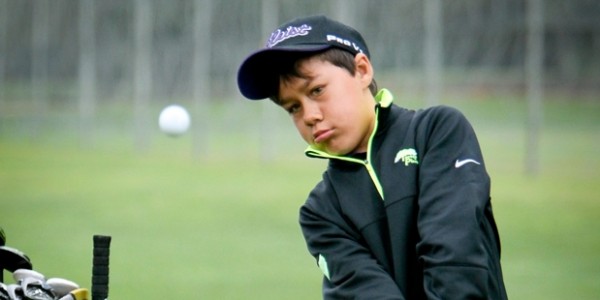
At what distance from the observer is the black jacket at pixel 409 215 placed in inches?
96.3

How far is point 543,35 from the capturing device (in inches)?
686

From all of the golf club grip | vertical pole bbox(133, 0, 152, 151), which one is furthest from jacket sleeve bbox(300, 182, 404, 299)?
vertical pole bbox(133, 0, 152, 151)

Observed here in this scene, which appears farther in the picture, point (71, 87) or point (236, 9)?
point (71, 87)

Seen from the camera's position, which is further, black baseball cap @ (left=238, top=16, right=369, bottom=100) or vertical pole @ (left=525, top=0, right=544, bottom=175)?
vertical pole @ (left=525, top=0, right=544, bottom=175)

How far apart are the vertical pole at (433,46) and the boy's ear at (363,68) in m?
15.0

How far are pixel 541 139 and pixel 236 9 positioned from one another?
5098 mm

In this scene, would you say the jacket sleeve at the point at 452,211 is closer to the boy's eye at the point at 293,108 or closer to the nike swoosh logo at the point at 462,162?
the nike swoosh logo at the point at 462,162

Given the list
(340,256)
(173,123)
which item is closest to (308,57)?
(340,256)

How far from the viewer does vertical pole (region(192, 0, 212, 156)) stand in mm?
20609

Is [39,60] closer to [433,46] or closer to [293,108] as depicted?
[433,46]

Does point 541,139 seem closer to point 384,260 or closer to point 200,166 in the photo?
point 200,166

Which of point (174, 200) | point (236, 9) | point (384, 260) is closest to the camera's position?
point (384, 260)

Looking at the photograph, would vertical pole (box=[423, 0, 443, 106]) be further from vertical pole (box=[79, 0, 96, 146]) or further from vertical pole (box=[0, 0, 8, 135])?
vertical pole (box=[0, 0, 8, 135])

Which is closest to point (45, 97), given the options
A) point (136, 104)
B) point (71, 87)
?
point (71, 87)
